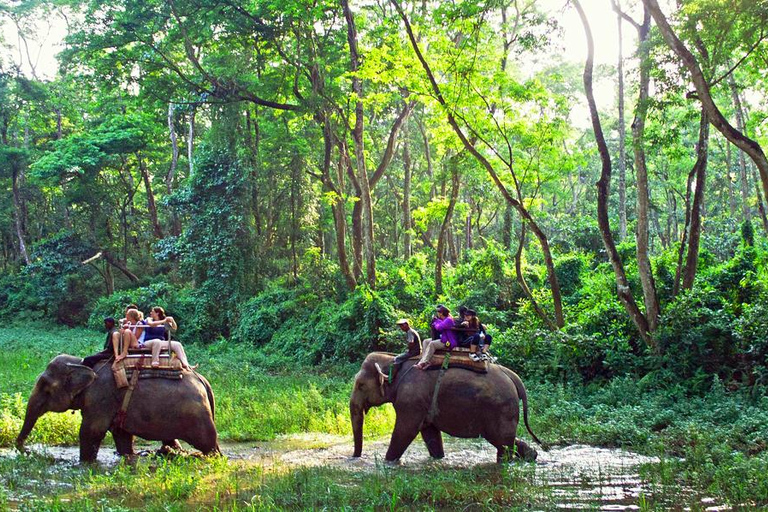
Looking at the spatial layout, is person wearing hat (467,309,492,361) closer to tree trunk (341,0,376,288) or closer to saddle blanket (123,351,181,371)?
saddle blanket (123,351,181,371)

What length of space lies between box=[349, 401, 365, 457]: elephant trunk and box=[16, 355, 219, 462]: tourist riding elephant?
1887 millimetres

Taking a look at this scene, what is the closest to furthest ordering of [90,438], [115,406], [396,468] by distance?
[396,468], [90,438], [115,406]

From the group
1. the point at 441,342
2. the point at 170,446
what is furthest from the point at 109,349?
the point at 441,342

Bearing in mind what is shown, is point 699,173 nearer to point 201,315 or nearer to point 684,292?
point 684,292

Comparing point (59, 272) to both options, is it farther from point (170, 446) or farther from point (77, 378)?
point (170, 446)

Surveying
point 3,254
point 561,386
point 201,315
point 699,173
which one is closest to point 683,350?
point 561,386

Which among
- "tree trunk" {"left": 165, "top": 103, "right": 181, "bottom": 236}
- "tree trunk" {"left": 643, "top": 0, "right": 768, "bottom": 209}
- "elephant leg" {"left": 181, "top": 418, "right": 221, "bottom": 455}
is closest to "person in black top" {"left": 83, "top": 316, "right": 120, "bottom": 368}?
"elephant leg" {"left": 181, "top": 418, "right": 221, "bottom": 455}

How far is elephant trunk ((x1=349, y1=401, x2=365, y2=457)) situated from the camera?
978 centimetres

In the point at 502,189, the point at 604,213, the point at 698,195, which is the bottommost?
the point at 604,213

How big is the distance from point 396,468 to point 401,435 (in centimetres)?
54

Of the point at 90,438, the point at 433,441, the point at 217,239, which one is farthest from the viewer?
the point at 217,239

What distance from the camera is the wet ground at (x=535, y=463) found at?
7.20 meters

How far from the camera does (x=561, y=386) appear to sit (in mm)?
13516

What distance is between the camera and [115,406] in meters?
9.33
